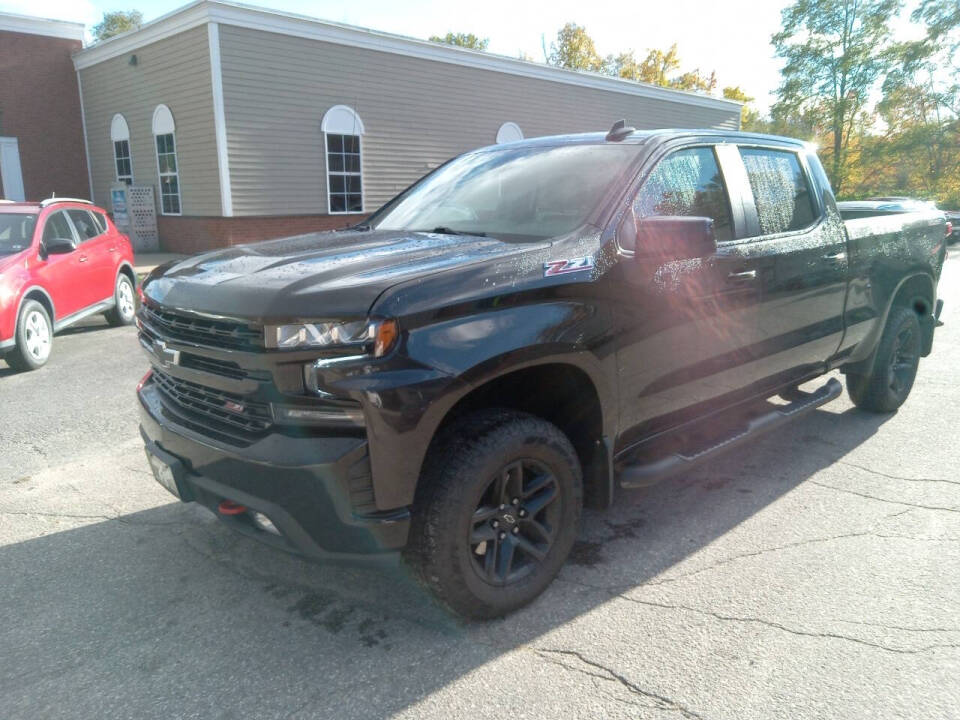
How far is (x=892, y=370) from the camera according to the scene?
17.6 ft

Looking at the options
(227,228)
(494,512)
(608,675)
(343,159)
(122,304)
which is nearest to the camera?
(608,675)

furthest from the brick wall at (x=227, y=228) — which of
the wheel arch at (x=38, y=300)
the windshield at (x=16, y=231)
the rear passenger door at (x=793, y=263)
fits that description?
the rear passenger door at (x=793, y=263)

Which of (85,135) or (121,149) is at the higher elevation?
(85,135)

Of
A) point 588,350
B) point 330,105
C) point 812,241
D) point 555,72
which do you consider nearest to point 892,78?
point 555,72

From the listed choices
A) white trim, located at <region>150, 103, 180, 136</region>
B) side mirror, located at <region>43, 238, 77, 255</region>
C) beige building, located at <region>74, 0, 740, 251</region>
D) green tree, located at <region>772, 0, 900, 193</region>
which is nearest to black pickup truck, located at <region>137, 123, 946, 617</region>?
side mirror, located at <region>43, 238, 77, 255</region>

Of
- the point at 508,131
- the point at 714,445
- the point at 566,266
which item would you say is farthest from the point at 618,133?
the point at 508,131

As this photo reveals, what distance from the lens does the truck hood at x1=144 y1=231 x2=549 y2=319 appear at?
2.44 metres

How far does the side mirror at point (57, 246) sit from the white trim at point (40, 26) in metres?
13.4

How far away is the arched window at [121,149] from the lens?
1761 cm

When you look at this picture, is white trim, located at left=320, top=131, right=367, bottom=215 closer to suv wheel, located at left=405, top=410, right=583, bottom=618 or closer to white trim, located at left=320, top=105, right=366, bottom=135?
white trim, located at left=320, top=105, right=366, bottom=135

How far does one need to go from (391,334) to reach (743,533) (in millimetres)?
2225

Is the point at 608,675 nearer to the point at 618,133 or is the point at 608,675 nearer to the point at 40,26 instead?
the point at 618,133

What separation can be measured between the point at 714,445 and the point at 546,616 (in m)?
1.26

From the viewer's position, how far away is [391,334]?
2.41m
